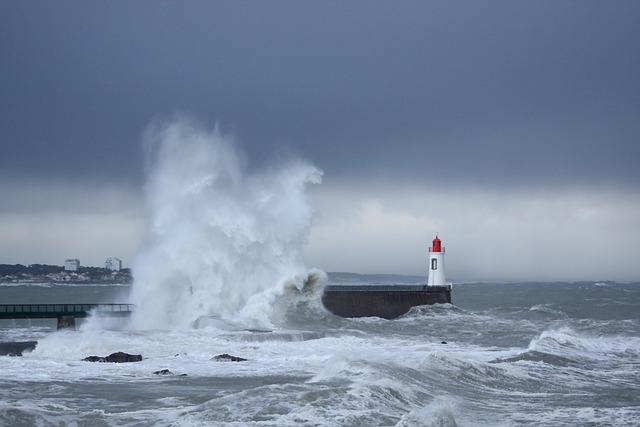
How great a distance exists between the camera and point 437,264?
4284cm

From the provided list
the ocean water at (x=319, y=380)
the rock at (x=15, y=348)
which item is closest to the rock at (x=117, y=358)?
the ocean water at (x=319, y=380)

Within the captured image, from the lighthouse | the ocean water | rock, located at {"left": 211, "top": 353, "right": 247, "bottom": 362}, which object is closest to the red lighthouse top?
the lighthouse

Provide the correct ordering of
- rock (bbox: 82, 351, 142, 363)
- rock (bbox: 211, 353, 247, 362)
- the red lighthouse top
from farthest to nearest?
1. the red lighthouse top
2. rock (bbox: 211, 353, 247, 362)
3. rock (bbox: 82, 351, 142, 363)

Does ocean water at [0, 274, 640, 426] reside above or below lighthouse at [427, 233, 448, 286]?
below

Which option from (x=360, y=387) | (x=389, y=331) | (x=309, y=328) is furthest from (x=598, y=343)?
(x=360, y=387)

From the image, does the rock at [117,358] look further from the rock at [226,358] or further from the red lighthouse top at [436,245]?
the red lighthouse top at [436,245]

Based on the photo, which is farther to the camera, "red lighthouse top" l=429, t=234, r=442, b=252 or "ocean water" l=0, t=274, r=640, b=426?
"red lighthouse top" l=429, t=234, r=442, b=252

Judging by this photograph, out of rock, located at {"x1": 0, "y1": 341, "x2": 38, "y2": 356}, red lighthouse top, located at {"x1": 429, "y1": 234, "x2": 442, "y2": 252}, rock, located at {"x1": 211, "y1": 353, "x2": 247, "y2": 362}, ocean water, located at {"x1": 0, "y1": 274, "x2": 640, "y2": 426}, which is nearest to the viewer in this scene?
ocean water, located at {"x1": 0, "y1": 274, "x2": 640, "y2": 426}

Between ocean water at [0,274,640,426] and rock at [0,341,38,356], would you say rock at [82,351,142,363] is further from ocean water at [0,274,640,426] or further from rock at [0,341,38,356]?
rock at [0,341,38,356]

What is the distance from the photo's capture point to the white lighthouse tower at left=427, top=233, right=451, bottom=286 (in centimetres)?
4256

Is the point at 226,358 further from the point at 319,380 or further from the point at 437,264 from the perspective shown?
the point at 437,264

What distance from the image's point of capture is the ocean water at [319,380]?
12141 mm

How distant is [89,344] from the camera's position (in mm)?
21703

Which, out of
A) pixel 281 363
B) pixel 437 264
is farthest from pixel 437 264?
pixel 281 363
